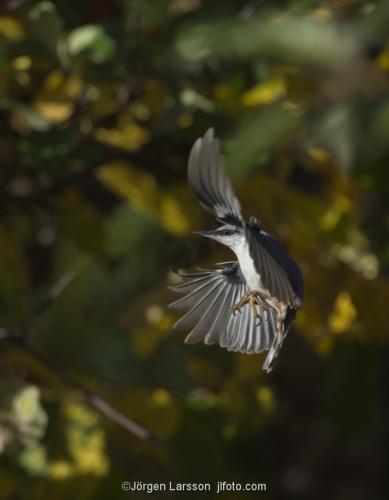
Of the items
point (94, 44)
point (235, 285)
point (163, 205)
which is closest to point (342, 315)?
point (163, 205)

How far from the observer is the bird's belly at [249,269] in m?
0.37

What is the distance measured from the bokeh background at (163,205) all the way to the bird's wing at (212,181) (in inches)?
16.6

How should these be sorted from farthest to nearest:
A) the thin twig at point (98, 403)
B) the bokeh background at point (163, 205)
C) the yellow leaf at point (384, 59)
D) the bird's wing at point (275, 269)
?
the yellow leaf at point (384, 59) < the bokeh background at point (163, 205) < the thin twig at point (98, 403) < the bird's wing at point (275, 269)

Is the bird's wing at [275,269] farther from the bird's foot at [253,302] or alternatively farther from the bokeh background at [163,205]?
the bokeh background at [163,205]

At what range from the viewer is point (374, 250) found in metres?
1.02

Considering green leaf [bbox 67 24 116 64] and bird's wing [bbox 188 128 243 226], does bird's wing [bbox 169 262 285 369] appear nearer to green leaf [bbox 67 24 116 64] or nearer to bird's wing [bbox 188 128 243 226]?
bird's wing [bbox 188 128 243 226]

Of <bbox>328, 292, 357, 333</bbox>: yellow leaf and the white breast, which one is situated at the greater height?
the white breast

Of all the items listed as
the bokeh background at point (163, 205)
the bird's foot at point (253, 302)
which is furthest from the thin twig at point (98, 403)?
the bird's foot at point (253, 302)

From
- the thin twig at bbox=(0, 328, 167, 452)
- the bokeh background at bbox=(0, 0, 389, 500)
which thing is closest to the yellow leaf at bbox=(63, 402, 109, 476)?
the bokeh background at bbox=(0, 0, 389, 500)

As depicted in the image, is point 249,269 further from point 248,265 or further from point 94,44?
point 94,44

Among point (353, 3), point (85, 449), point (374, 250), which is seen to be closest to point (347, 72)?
point (353, 3)

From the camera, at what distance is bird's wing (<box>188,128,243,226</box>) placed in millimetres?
367

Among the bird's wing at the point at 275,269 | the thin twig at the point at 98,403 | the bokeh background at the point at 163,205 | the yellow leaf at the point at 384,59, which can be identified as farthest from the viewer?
the yellow leaf at the point at 384,59

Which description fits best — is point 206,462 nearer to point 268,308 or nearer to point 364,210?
point 364,210
